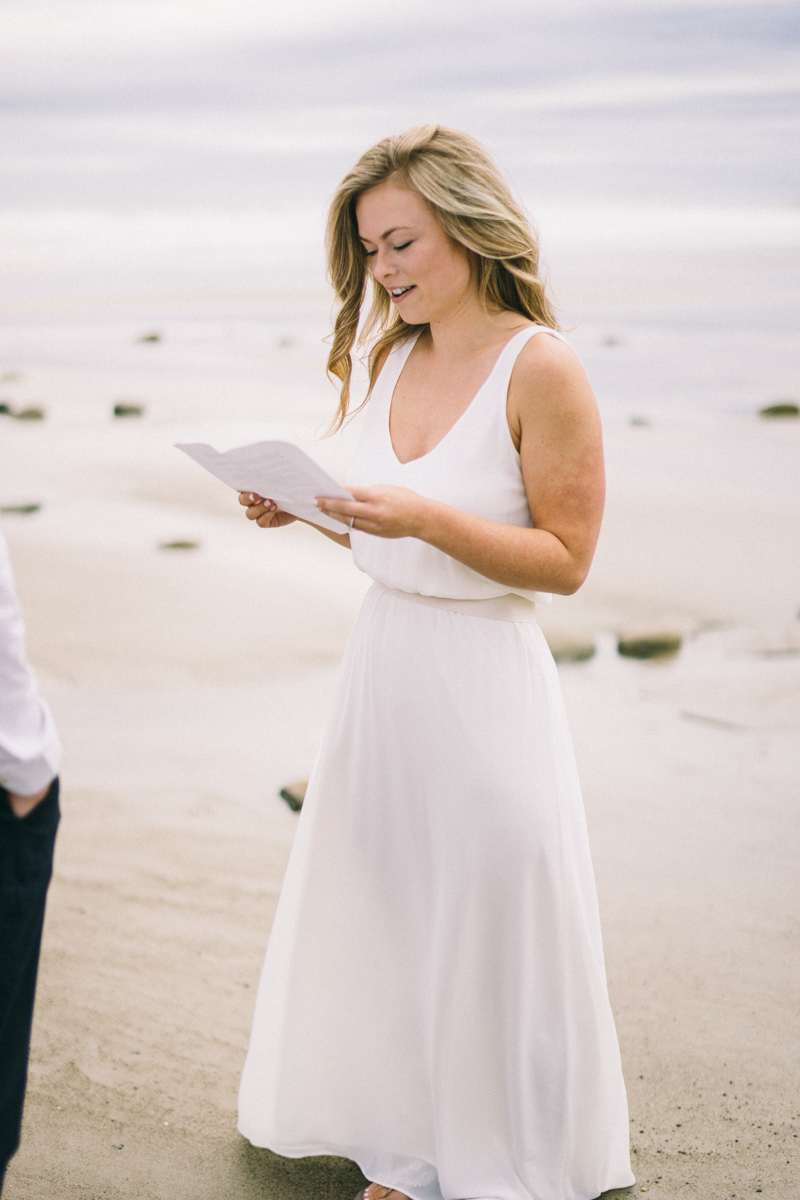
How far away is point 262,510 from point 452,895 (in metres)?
0.97

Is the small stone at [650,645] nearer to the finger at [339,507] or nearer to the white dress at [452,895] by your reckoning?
the white dress at [452,895]

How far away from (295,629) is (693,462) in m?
7.38

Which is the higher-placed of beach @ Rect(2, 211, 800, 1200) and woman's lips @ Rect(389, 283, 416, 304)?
woman's lips @ Rect(389, 283, 416, 304)

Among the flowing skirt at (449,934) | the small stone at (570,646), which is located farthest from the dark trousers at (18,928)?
the small stone at (570,646)

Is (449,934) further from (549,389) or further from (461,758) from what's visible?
(549,389)

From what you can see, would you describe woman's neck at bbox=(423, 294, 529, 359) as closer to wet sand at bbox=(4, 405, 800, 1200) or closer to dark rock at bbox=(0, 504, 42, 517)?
wet sand at bbox=(4, 405, 800, 1200)

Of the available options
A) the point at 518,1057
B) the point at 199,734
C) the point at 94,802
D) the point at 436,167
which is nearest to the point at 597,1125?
the point at 518,1057

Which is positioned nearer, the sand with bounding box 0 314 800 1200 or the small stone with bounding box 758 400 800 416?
the sand with bounding box 0 314 800 1200

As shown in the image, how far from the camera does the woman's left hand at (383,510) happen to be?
2158mm

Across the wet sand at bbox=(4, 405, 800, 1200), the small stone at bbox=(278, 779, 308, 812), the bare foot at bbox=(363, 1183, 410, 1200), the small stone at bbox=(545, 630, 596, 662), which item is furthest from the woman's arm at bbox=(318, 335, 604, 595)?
the small stone at bbox=(545, 630, 596, 662)

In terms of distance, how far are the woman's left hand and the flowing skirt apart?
0.34m

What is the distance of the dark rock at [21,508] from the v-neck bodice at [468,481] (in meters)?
8.07

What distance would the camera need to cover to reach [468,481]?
2369 millimetres

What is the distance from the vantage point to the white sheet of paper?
215cm
